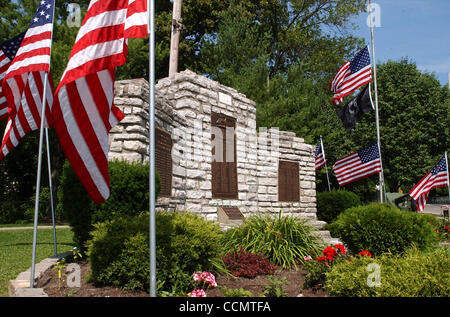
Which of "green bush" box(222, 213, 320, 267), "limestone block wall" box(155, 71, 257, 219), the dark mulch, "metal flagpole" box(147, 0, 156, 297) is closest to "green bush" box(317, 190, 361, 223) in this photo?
"limestone block wall" box(155, 71, 257, 219)

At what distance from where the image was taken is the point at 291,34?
2478cm

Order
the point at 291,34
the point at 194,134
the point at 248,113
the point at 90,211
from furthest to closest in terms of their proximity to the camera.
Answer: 1. the point at 291,34
2. the point at 248,113
3. the point at 194,134
4. the point at 90,211

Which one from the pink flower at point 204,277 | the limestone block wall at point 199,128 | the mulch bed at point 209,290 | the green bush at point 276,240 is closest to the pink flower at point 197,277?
the pink flower at point 204,277

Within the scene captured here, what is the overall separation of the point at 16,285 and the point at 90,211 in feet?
5.02

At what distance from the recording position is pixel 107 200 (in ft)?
19.5

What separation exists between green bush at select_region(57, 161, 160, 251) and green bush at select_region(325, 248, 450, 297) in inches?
121

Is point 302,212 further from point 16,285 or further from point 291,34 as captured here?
point 291,34

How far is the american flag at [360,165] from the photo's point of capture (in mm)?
13562

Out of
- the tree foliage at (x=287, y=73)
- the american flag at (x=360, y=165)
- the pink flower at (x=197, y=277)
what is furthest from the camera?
the tree foliage at (x=287, y=73)

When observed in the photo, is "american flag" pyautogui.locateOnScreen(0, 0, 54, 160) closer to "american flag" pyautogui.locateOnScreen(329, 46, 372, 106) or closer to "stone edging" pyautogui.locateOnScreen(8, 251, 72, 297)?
"stone edging" pyautogui.locateOnScreen(8, 251, 72, 297)

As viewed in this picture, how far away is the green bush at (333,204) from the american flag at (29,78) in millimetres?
13494

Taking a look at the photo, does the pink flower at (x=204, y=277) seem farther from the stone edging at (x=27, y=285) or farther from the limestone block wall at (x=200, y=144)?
the limestone block wall at (x=200, y=144)

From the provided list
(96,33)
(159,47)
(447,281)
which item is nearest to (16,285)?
(96,33)

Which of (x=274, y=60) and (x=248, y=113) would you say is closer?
(x=248, y=113)
